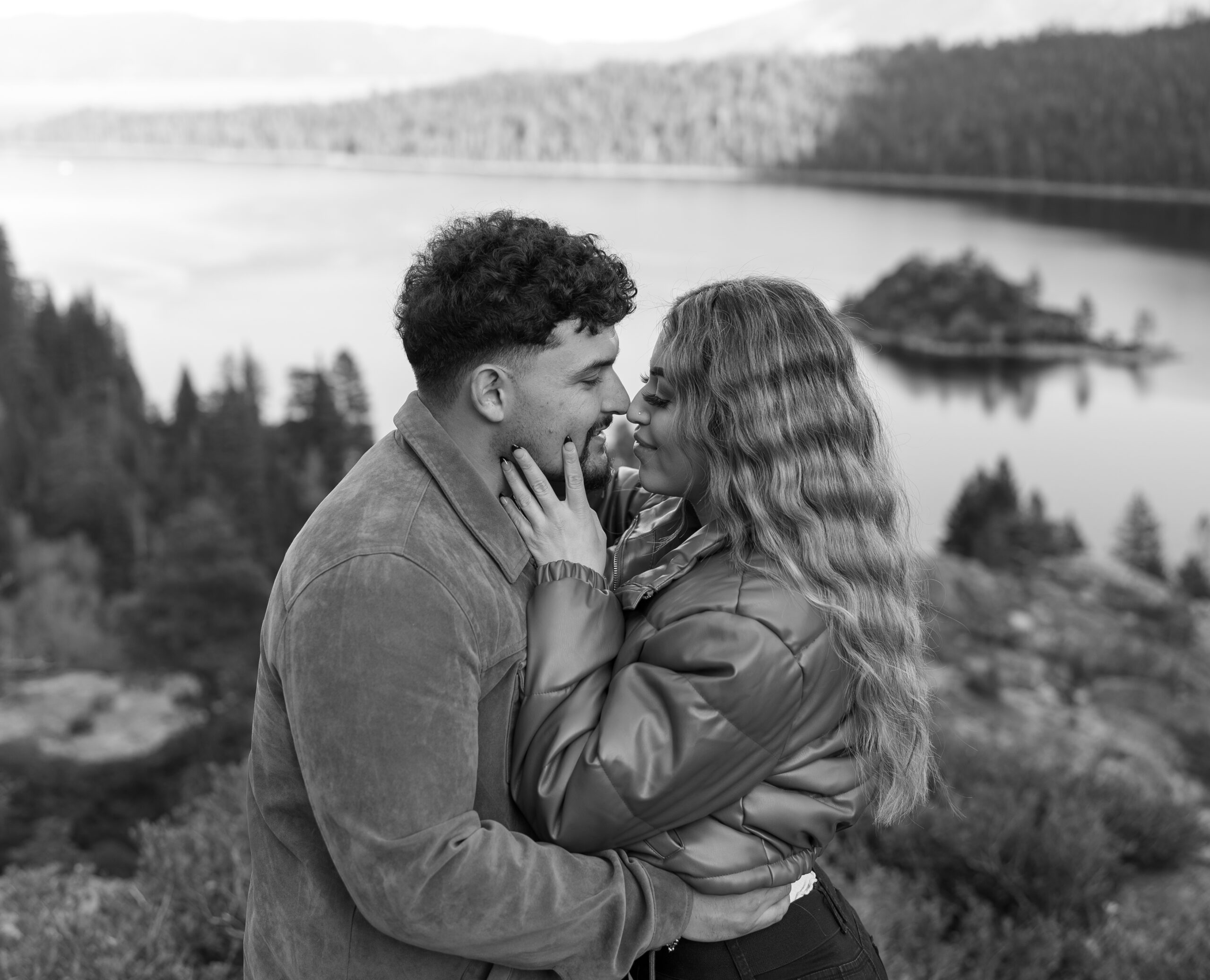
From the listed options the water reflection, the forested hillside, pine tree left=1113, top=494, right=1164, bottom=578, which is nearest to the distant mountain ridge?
the forested hillside

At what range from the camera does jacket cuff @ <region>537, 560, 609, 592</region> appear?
193 centimetres

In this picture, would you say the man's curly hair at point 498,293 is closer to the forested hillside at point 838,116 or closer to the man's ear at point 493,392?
the man's ear at point 493,392

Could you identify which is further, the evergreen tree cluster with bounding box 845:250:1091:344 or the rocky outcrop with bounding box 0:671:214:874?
the evergreen tree cluster with bounding box 845:250:1091:344


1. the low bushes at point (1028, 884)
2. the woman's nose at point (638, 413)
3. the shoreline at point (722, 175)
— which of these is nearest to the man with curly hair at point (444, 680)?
the woman's nose at point (638, 413)

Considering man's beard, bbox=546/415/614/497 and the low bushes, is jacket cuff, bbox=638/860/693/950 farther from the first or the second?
the low bushes

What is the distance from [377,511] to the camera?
1729 millimetres

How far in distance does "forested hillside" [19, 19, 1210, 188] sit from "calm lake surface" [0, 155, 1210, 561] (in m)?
2.04

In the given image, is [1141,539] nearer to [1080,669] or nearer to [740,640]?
[1080,669]

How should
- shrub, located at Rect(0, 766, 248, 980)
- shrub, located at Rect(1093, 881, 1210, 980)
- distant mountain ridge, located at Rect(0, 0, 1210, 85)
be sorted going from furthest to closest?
distant mountain ridge, located at Rect(0, 0, 1210, 85)
shrub, located at Rect(1093, 881, 1210, 980)
shrub, located at Rect(0, 766, 248, 980)

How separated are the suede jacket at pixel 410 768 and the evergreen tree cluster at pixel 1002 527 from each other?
32224mm

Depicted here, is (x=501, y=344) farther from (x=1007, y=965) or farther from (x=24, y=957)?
(x=1007, y=965)

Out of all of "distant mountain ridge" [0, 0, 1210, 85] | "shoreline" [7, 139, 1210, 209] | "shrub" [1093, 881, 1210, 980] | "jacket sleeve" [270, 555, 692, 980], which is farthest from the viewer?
"distant mountain ridge" [0, 0, 1210, 85]

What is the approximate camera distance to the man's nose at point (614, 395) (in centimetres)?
198

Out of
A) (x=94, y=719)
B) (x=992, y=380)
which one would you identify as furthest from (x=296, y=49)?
(x=94, y=719)
